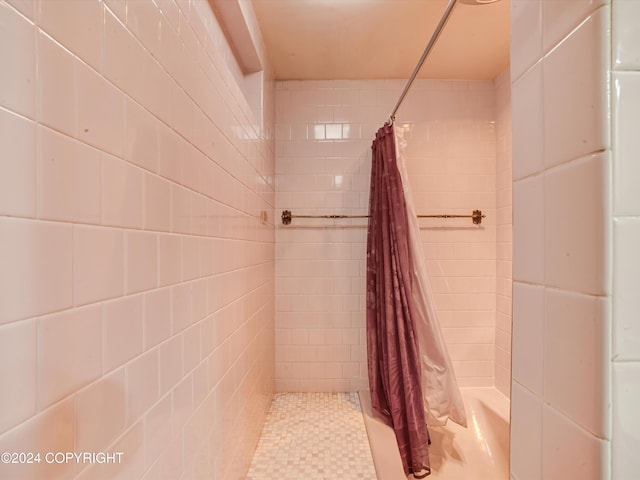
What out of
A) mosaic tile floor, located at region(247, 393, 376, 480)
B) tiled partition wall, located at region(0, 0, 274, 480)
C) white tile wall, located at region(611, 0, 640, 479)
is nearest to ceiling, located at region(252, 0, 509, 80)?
tiled partition wall, located at region(0, 0, 274, 480)

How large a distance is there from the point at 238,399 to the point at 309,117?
1.70m

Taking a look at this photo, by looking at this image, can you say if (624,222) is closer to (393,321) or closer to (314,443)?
(393,321)

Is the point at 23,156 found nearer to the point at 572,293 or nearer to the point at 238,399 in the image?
the point at 572,293

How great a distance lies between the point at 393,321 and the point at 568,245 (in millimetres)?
1321

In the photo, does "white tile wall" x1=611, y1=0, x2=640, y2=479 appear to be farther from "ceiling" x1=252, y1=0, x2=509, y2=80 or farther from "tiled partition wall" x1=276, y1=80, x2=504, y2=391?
"tiled partition wall" x1=276, y1=80, x2=504, y2=391

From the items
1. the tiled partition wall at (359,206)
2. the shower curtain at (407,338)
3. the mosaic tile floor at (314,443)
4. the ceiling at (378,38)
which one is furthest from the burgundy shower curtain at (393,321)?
the ceiling at (378,38)

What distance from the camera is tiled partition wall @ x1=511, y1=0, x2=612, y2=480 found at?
0.33 meters

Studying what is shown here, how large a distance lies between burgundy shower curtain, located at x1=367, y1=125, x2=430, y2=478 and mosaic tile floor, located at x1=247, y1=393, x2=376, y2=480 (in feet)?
0.66

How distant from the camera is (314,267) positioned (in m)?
2.16

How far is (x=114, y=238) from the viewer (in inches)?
20.4

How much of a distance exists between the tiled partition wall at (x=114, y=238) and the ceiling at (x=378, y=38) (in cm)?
73

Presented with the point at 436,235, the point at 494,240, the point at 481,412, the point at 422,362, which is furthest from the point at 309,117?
the point at 481,412

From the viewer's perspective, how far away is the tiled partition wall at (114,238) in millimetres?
359

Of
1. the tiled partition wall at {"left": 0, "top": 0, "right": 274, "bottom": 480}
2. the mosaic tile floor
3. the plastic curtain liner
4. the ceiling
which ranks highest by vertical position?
the ceiling
